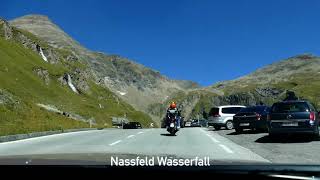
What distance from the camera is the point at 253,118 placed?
28734 millimetres

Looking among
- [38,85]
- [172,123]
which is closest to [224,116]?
[172,123]

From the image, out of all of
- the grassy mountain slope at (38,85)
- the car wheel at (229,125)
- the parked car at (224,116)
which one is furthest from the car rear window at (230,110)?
the grassy mountain slope at (38,85)

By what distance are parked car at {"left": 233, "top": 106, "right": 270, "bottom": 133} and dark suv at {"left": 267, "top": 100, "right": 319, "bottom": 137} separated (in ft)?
22.5

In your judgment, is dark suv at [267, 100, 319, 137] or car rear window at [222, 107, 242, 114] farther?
car rear window at [222, 107, 242, 114]

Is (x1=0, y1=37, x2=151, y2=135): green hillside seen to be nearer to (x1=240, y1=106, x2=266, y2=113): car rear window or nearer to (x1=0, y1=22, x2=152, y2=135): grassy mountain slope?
(x1=0, y1=22, x2=152, y2=135): grassy mountain slope

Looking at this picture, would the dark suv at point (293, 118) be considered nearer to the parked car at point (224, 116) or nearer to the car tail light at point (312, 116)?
the car tail light at point (312, 116)

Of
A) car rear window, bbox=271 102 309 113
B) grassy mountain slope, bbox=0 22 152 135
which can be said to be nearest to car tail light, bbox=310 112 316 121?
car rear window, bbox=271 102 309 113

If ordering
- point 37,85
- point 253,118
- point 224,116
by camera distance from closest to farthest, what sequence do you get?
point 253,118 → point 224,116 → point 37,85

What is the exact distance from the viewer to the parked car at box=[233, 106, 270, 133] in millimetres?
28641

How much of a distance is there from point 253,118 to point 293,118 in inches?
306

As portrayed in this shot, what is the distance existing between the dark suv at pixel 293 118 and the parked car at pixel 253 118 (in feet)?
22.5

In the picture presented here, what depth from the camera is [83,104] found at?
111 m

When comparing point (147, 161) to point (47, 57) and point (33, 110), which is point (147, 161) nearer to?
point (33, 110)

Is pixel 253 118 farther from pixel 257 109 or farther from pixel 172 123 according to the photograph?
pixel 172 123
